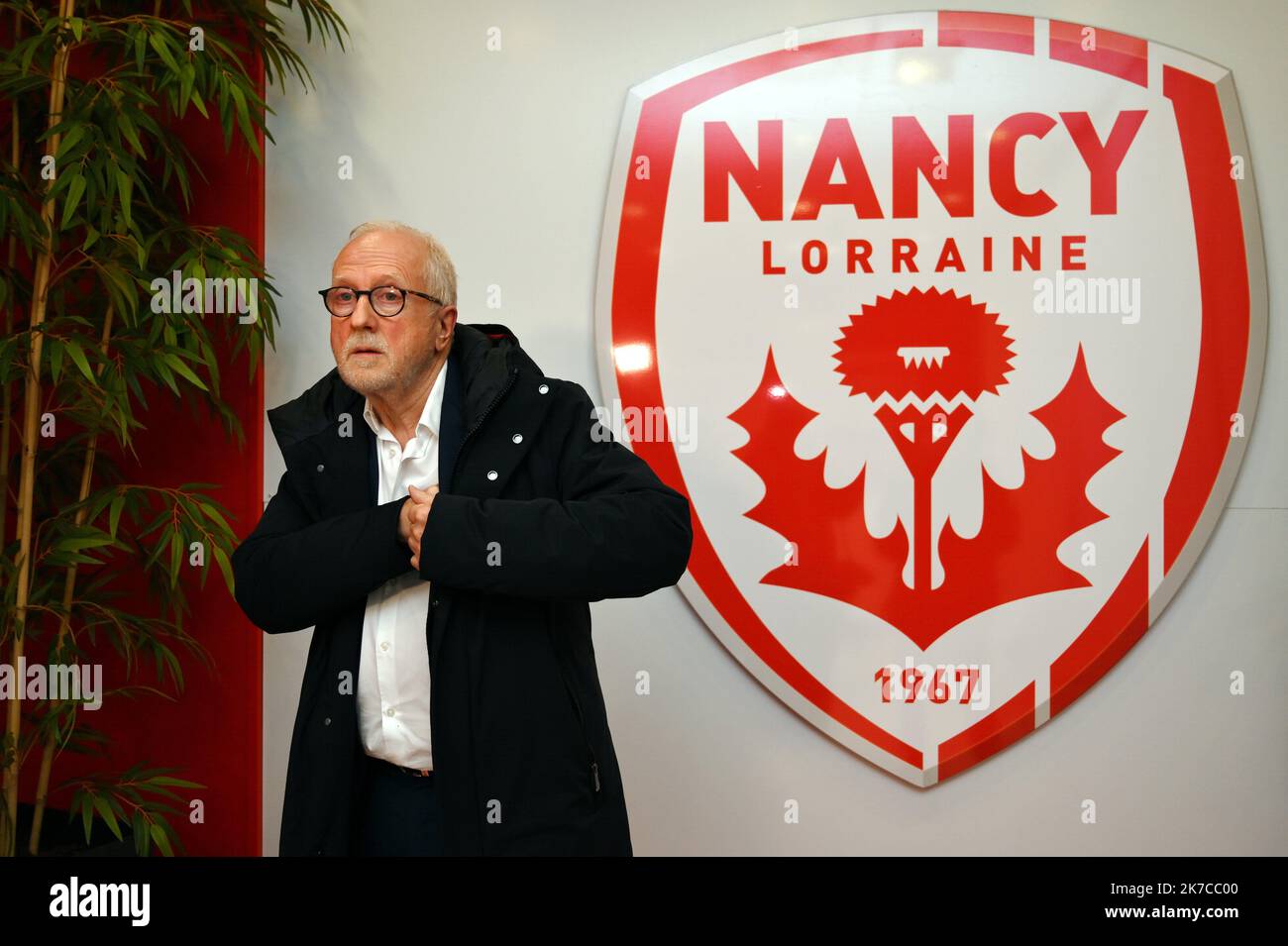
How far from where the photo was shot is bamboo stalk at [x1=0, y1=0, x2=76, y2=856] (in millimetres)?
2277

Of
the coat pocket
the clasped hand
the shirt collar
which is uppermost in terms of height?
the shirt collar

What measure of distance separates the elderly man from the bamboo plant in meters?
0.85

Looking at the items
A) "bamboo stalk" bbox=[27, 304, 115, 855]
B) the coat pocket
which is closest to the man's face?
the coat pocket

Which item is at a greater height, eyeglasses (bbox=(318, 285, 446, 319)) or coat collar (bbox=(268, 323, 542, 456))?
eyeglasses (bbox=(318, 285, 446, 319))

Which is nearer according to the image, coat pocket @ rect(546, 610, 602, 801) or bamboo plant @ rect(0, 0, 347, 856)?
coat pocket @ rect(546, 610, 602, 801)

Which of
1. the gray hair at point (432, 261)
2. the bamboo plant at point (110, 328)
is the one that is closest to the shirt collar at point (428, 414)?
the gray hair at point (432, 261)

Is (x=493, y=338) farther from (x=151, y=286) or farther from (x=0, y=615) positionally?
(x=0, y=615)

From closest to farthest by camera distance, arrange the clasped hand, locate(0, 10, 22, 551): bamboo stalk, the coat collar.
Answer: the clasped hand, the coat collar, locate(0, 10, 22, 551): bamboo stalk

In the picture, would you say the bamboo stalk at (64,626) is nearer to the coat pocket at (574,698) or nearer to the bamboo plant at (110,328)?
the bamboo plant at (110,328)

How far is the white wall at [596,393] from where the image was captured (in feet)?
8.23

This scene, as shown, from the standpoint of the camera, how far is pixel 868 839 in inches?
100

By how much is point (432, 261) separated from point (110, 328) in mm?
1206

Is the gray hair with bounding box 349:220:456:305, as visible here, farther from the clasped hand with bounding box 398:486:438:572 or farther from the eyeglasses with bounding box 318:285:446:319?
the clasped hand with bounding box 398:486:438:572
